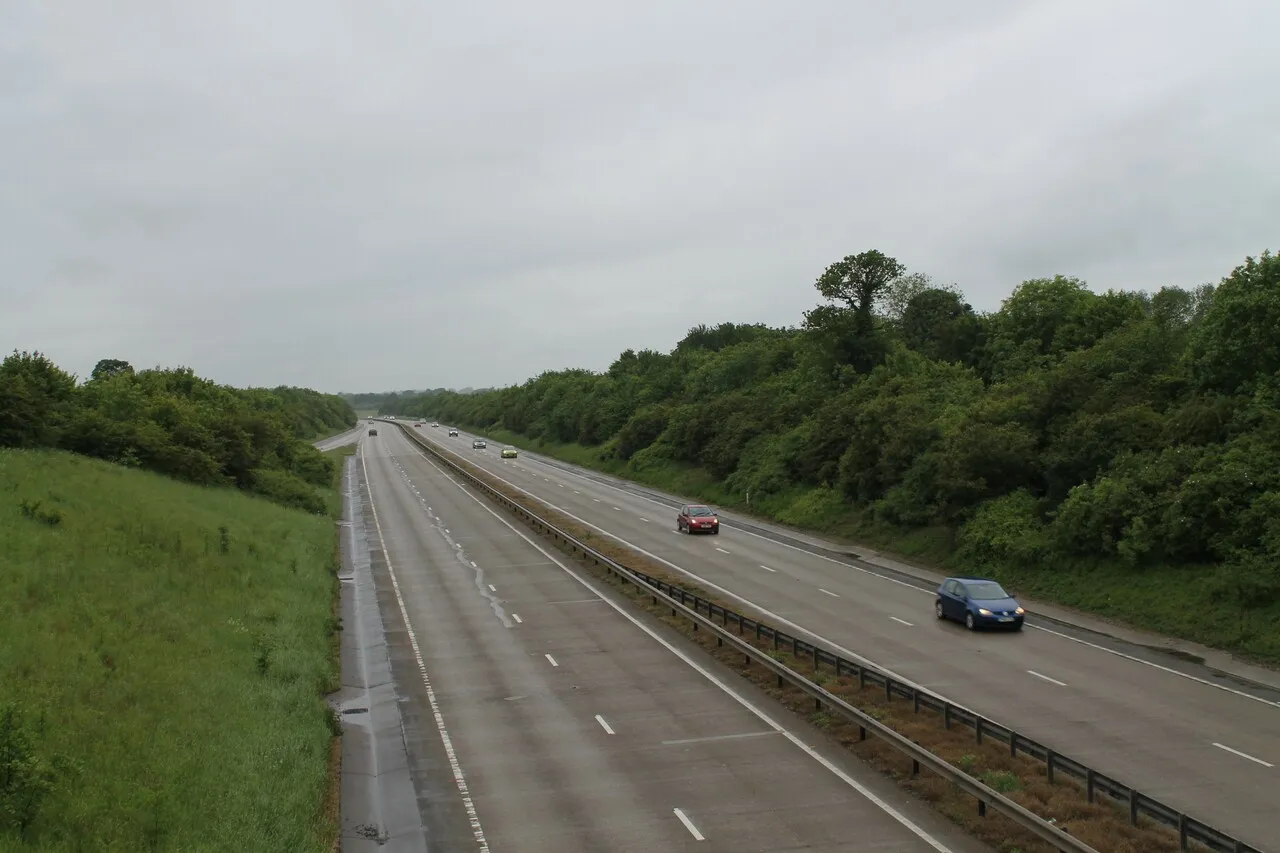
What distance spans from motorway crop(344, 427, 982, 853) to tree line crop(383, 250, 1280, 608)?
48.0 ft

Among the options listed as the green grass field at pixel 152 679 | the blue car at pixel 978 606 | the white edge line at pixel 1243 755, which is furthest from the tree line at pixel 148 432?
the white edge line at pixel 1243 755

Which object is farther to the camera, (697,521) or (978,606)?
(697,521)

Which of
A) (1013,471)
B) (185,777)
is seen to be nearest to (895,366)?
(1013,471)

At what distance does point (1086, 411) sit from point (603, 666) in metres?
24.2

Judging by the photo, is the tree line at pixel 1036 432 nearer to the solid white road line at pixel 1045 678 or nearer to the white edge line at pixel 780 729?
the solid white road line at pixel 1045 678

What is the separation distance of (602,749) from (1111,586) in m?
19.4

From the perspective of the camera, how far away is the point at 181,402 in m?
64.8

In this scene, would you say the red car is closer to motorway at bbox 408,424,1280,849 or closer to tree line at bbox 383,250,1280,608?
tree line at bbox 383,250,1280,608

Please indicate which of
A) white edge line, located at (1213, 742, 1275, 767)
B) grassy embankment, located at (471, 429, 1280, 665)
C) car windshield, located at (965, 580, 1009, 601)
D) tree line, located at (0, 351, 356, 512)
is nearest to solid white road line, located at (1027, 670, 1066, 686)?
white edge line, located at (1213, 742, 1275, 767)

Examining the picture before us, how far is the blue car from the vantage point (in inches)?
1072

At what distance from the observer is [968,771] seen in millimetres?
15117

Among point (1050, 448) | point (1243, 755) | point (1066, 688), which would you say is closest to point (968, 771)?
point (1243, 755)

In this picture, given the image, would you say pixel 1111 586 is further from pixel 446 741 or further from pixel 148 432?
pixel 148 432

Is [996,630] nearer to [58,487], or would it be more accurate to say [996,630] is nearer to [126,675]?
[126,675]
